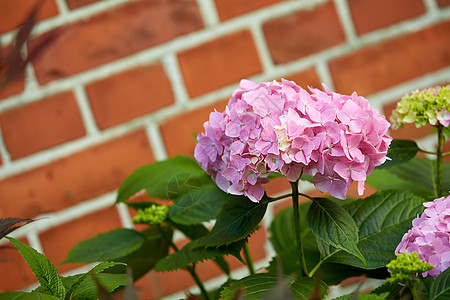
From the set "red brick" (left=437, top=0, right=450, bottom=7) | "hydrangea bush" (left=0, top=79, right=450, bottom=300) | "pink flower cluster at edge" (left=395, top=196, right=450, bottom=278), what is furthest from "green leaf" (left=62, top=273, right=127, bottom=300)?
"red brick" (left=437, top=0, right=450, bottom=7)

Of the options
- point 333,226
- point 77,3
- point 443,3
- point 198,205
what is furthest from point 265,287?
point 443,3

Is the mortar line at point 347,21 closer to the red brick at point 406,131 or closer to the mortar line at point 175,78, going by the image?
the red brick at point 406,131

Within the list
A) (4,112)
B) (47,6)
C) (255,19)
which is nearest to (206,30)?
(255,19)

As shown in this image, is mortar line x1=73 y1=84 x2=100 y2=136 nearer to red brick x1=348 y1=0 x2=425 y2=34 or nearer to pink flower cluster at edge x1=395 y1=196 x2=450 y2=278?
red brick x1=348 y1=0 x2=425 y2=34

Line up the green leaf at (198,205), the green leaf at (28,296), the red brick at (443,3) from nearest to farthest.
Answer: the green leaf at (28,296) → the green leaf at (198,205) → the red brick at (443,3)

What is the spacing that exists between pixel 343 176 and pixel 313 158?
0.03 meters

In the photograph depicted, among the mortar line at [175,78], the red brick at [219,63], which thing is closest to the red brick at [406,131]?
the red brick at [219,63]

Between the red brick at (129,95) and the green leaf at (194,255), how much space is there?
1.56 feet

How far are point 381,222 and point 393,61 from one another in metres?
0.61

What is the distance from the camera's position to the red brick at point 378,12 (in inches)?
39.4

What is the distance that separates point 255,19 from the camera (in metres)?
0.97

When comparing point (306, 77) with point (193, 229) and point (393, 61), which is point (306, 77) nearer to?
point (393, 61)

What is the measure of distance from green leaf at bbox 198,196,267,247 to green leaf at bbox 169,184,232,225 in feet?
0.27

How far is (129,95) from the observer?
3.11 ft
